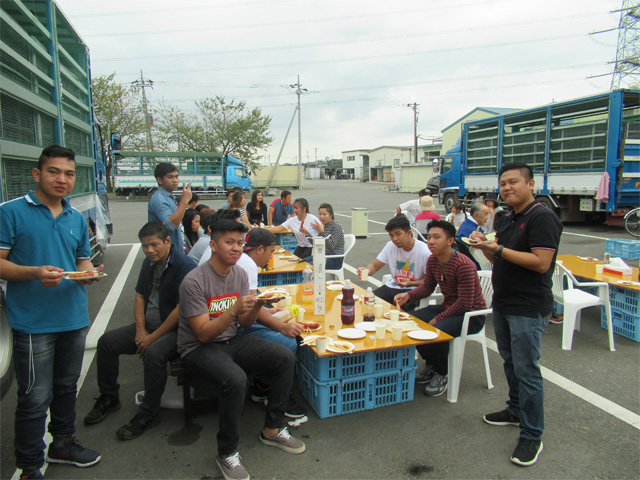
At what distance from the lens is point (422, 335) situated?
10.2 feet

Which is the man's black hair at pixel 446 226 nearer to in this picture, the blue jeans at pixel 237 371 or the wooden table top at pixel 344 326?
the wooden table top at pixel 344 326

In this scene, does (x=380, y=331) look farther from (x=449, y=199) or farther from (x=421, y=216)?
(x=449, y=199)

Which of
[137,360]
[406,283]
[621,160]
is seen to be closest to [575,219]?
[621,160]

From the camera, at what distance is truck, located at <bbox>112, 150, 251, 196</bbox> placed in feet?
88.8

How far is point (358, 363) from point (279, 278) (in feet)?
7.74

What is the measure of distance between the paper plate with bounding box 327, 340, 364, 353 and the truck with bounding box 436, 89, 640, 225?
35.8 feet

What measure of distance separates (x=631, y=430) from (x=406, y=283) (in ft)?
7.10

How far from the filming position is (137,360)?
4086mm

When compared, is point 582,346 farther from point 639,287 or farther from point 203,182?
point 203,182

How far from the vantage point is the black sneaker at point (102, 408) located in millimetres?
2990

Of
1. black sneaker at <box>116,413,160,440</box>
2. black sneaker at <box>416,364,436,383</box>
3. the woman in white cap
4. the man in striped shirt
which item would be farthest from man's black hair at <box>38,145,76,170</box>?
the woman in white cap

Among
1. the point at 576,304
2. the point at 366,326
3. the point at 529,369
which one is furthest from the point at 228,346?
the point at 576,304

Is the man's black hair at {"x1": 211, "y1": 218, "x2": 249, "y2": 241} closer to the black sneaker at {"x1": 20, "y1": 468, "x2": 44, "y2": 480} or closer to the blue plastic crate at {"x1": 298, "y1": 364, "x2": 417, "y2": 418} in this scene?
the blue plastic crate at {"x1": 298, "y1": 364, "x2": 417, "y2": 418}

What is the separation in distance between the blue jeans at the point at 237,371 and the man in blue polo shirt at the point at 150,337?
0.33 meters
